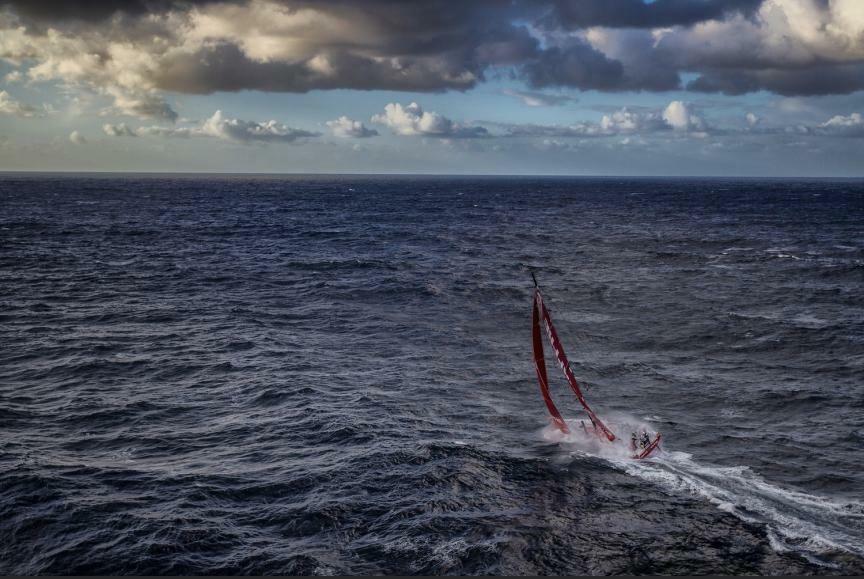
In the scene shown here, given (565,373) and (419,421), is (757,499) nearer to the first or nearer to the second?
(565,373)

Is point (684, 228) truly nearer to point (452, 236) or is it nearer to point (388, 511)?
point (452, 236)

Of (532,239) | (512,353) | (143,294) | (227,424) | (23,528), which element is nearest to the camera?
(23,528)

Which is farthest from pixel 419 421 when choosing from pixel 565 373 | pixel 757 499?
pixel 757 499

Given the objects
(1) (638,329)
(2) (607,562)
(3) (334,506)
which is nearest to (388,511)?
(3) (334,506)

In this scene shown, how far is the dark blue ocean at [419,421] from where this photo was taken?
27.6 m

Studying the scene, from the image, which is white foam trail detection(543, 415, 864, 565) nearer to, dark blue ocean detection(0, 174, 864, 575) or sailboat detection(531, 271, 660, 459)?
dark blue ocean detection(0, 174, 864, 575)

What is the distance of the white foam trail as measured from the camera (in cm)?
2760

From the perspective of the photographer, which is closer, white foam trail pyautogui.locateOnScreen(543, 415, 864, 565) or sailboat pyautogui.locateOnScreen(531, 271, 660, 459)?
white foam trail pyautogui.locateOnScreen(543, 415, 864, 565)

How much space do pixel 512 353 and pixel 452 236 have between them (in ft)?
282

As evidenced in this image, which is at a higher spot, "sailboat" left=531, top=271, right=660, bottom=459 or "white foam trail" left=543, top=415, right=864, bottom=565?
"sailboat" left=531, top=271, right=660, bottom=459

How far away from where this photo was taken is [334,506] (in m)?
30.6

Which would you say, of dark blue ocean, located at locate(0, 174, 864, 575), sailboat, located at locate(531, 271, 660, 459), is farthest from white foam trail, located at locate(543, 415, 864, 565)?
sailboat, located at locate(531, 271, 660, 459)

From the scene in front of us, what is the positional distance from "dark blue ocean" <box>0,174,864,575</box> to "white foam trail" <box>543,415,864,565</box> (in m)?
0.15

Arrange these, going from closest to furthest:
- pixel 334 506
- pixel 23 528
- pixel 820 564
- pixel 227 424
A: pixel 820 564, pixel 23 528, pixel 334 506, pixel 227 424
